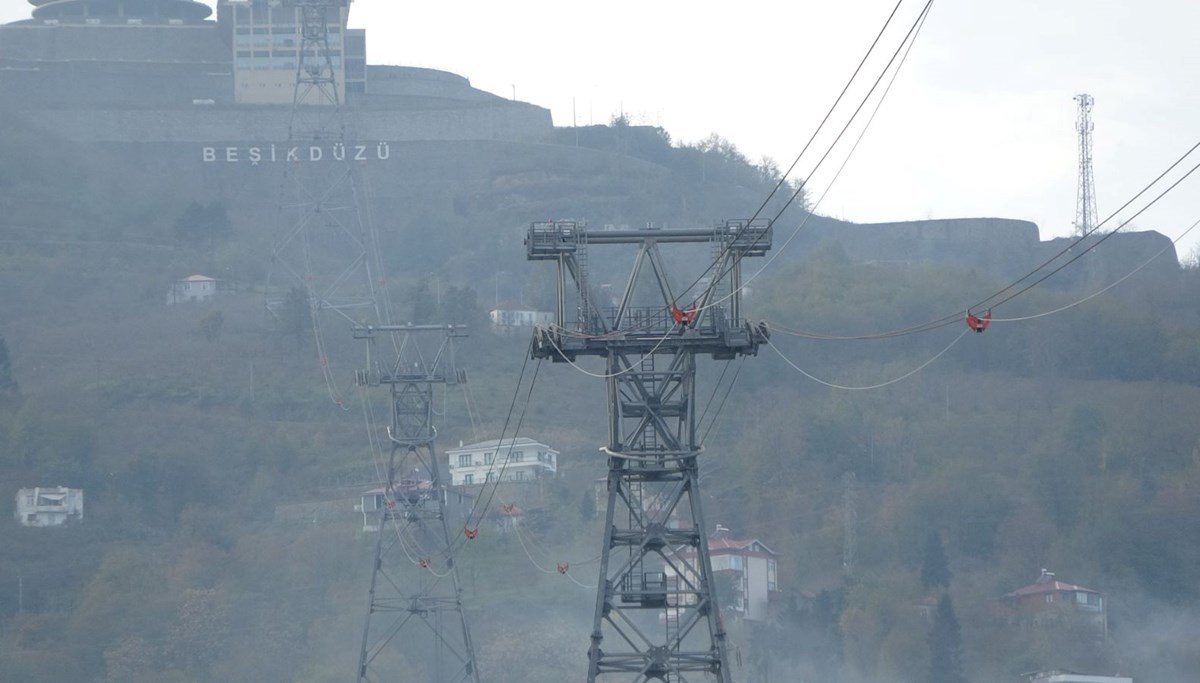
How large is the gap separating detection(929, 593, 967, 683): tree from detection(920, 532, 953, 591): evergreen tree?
8.30 meters

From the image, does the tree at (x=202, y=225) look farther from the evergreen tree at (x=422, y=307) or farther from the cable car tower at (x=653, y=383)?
the cable car tower at (x=653, y=383)

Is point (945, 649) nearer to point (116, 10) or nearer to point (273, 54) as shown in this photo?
point (273, 54)

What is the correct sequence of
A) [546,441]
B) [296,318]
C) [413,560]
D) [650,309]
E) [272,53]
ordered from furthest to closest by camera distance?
1. [272,53]
2. [296,318]
3. [546,441]
4. [413,560]
5. [650,309]

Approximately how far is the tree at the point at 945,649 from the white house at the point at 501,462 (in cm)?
2316

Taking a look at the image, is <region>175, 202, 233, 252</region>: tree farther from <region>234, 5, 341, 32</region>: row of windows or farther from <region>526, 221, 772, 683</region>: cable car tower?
<region>526, 221, 772, 683</region>: cable car tower

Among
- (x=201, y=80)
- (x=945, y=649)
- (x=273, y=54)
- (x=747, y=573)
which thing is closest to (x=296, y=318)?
(x=273, y=54)

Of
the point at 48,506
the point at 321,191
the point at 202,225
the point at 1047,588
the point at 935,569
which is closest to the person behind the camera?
the point at 1047,588

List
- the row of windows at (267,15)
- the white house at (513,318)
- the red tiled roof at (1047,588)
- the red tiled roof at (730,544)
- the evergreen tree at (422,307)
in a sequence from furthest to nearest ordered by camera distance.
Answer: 1. the row of windows at (267,15)
2. the white house at (513,318)
3. the evergreen tree at (422,307)
4. the red tiled roof at (730,544)
5. the red tiled roof at (1047,588)

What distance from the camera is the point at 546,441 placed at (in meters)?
86.4

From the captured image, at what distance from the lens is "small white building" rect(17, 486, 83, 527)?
3093 inches

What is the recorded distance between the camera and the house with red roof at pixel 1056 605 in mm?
66188

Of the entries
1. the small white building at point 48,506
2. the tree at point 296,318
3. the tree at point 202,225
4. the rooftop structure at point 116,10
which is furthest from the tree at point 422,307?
the rooftop structure at point 116,10

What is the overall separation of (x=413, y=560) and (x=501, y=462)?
2906cm

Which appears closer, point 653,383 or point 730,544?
point 653,383
